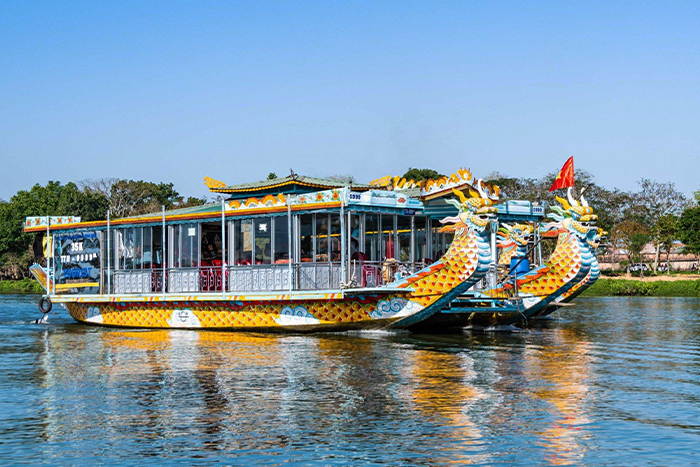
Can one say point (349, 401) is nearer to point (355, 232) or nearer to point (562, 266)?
point (355, 232)

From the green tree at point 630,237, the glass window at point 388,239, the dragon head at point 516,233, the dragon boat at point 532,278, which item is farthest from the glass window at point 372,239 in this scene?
the green tree at point 630,237

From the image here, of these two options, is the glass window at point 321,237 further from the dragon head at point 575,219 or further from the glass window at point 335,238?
the dragon head at point 575,219

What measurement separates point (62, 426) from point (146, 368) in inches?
197

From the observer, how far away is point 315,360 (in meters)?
16.4

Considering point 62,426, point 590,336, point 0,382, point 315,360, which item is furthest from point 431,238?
point 62,426

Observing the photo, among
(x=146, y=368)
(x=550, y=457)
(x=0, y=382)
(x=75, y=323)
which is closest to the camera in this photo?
(x=550, y=457)

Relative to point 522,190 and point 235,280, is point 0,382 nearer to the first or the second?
point 235,280

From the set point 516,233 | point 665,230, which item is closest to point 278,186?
point 516,233

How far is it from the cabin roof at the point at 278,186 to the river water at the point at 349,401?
21.8 feet

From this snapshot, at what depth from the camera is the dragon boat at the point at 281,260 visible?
20.2m

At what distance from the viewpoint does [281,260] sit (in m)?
22.0

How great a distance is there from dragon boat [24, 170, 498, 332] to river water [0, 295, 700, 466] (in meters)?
1.12

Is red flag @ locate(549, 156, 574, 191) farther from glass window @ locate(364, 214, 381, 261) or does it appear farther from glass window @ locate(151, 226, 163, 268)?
glass window @ locate(151, 226, 163, 268)

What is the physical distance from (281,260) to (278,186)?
198 inches
